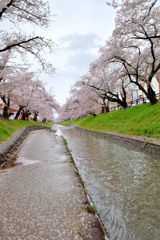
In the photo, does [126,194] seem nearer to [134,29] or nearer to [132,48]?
[134,29]

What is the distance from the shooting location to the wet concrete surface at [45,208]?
296 centimetres

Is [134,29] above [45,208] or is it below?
above

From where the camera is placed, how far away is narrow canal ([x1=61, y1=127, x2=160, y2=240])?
3.67m

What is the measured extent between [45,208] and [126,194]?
7.76 ft

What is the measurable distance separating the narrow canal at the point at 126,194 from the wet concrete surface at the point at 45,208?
607 mm

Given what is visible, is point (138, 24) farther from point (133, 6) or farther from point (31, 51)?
point (31, 51)

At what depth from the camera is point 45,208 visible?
3799mm

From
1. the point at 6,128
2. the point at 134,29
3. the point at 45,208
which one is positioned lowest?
the point at 45,208

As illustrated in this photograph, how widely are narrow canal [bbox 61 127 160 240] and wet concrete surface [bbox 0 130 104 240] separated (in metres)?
0.61

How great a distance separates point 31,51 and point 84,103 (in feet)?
96.7

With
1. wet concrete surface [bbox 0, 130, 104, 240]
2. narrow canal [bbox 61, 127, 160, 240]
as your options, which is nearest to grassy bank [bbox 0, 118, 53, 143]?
narrow canal [bbox 61, 127, 160, 240]

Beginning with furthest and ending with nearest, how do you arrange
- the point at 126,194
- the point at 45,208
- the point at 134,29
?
1. the point at 134,29
2. the point at 126,194
3. the point at 45,208

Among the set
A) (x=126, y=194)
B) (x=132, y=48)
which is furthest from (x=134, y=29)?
(x=126, y=194)

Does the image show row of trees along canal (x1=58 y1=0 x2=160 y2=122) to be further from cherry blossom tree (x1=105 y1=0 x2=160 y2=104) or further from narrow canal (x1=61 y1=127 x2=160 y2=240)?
narrow canal (x1=61 y1=127 x2=160 y2=240)
